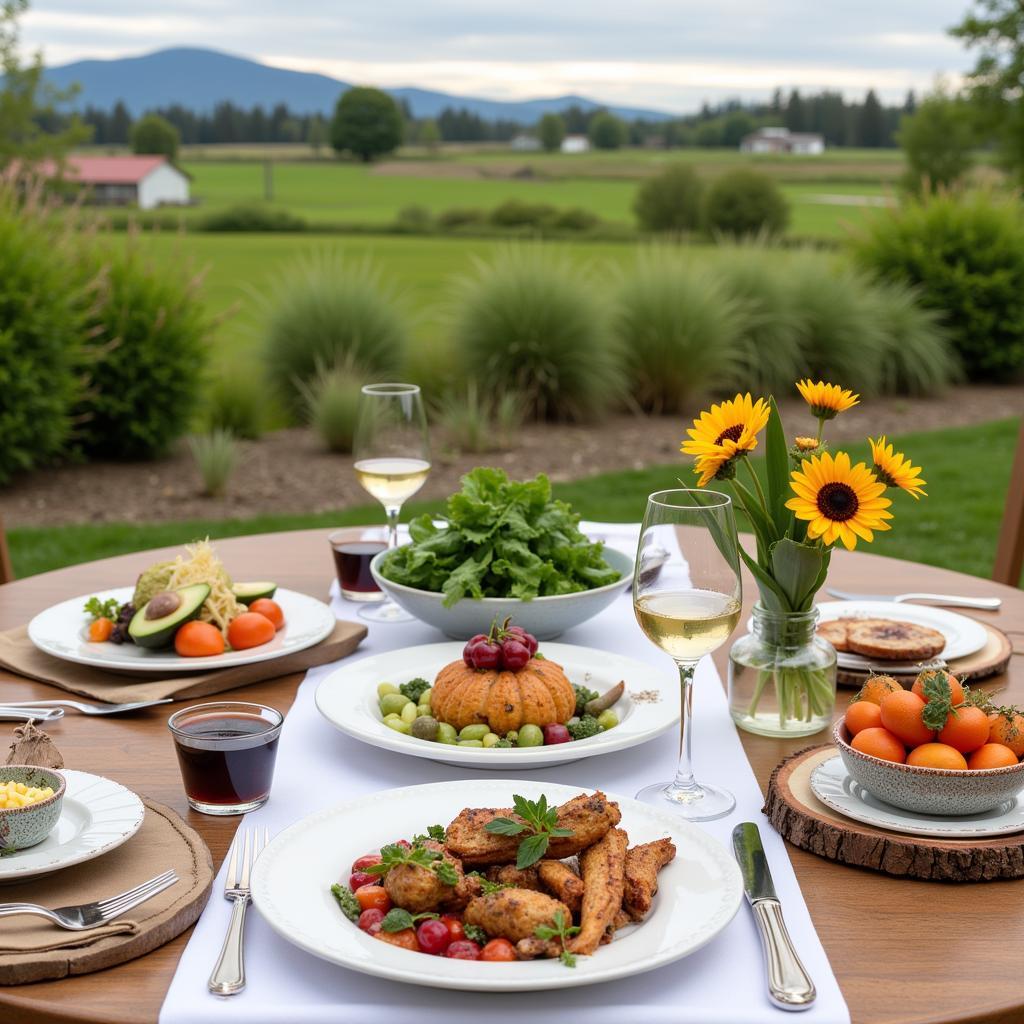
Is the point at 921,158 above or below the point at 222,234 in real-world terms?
above

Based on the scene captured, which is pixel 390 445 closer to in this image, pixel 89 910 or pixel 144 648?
pixel 144 648

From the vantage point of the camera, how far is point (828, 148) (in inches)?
1499

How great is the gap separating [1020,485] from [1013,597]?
0.78 meters

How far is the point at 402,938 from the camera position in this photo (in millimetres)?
1373

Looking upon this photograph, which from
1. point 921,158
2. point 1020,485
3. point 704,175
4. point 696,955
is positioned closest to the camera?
point 696,955

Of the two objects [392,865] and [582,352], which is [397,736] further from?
[582,352]

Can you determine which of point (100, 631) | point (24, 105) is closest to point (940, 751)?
point (100, 631)

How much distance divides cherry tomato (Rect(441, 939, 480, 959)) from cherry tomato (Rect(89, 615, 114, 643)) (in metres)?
1.33

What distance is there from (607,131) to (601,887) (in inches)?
1388

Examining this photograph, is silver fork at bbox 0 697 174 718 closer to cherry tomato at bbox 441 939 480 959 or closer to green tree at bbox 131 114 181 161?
cherry tomato at bbox 441 939 480 959

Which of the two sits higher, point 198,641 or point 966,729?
point 966,729

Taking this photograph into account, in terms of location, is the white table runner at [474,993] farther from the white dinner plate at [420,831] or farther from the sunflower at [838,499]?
the sunflower at [838,499]

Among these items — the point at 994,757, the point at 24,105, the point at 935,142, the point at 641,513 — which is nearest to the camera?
the point at 994,757

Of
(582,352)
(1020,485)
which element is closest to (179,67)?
(582,352)
